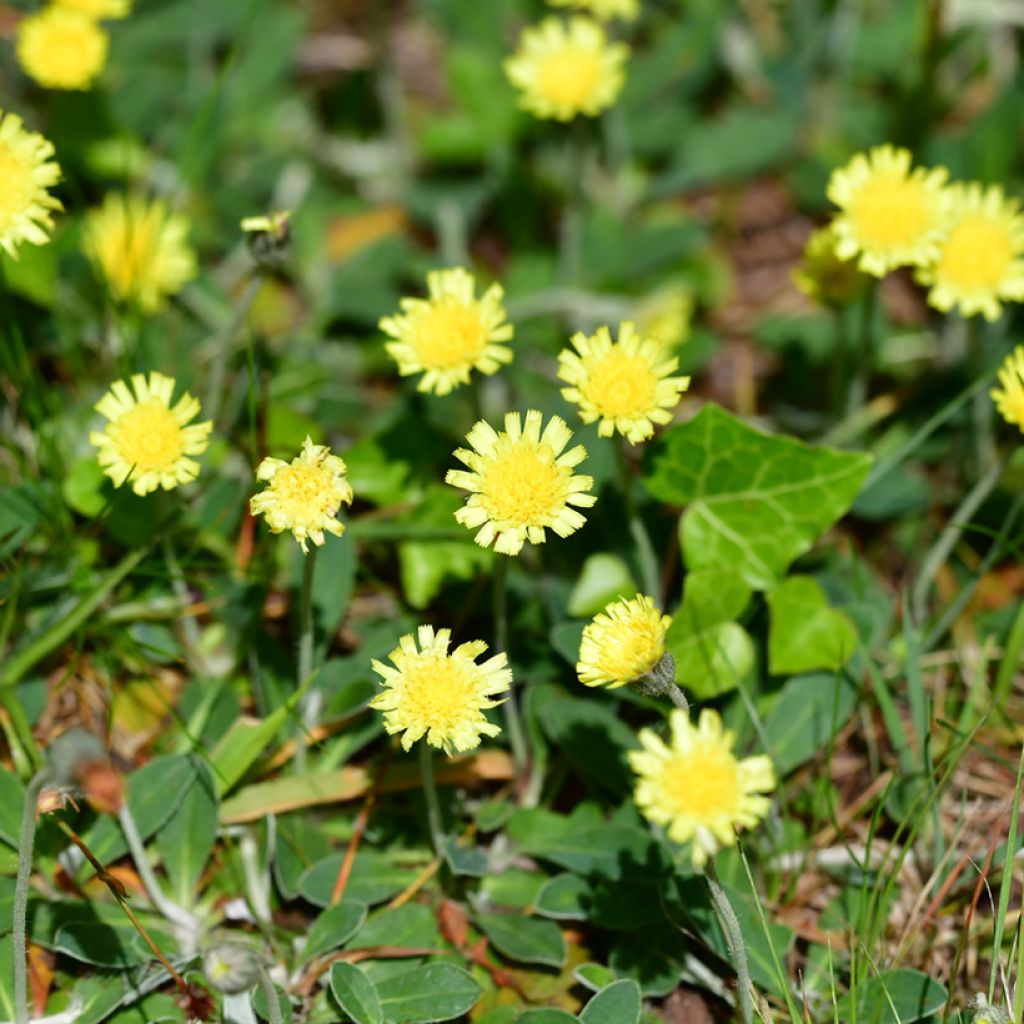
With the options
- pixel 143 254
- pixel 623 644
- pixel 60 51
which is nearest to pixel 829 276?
pixel 623 644

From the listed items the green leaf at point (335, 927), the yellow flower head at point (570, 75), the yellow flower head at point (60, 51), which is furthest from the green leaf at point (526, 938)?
the yellow flower head at point (60, 51)

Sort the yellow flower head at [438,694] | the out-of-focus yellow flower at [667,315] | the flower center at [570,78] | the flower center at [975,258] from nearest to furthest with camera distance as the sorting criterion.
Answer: the yellow flower head at [438,694]
the flower center at [975,258]
the flower center at [570,78]
the out-of-focus yellow flower at [667,315]

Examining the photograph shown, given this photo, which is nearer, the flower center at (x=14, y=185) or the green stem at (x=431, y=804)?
the green stem at (x=431, y=804)

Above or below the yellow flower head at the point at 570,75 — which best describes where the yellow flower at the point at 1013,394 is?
below

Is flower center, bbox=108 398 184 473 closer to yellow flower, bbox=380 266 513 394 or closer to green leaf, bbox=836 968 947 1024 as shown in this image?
yellow flower, bbox=380 266 513 394

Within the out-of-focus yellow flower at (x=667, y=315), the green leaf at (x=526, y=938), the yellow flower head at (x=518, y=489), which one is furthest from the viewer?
the out-of-focus yellow flower at (x=667, y=315)

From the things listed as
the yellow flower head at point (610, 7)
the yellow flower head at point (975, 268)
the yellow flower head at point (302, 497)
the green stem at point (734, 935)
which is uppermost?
the yellow flower head at point (610, 7)

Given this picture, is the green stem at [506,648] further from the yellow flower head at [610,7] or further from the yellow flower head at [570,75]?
the yellow flower head at [610,7]
